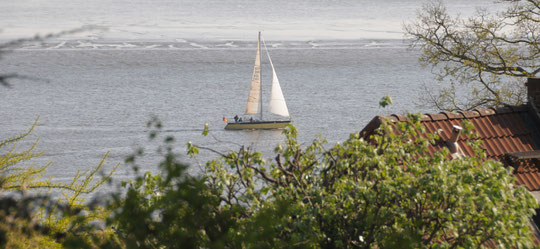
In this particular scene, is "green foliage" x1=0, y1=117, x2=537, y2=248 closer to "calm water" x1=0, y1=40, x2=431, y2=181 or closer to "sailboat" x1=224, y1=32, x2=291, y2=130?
"calm water" x1=0, y1=40, x2=431, y2=181

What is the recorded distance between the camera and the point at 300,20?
338ft

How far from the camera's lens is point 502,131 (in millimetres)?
8977

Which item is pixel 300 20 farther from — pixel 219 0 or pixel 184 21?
pixel 219 0

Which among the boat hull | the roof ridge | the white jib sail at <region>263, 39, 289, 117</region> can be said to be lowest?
the boat hull

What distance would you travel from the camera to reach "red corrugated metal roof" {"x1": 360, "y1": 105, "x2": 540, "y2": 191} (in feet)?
27.4

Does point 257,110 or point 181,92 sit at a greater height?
point 257,110

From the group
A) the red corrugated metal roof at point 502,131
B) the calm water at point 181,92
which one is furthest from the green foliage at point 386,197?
the calm water at point 181,92

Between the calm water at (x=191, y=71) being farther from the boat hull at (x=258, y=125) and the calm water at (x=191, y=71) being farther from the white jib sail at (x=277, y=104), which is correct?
the white jib sail at (x=277, y=104)

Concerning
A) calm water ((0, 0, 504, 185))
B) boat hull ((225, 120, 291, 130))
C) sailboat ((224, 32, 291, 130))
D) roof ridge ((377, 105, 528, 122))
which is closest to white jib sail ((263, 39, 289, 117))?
sailboat ((224, 32, 291, 130))

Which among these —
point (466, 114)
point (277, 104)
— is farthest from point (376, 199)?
point (277, 104)

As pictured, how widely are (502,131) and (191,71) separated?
206ft

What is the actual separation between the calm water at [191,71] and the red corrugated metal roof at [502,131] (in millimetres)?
17272

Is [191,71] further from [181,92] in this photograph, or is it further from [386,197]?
[386,197]

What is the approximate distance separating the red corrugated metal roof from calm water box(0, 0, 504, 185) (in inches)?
680
